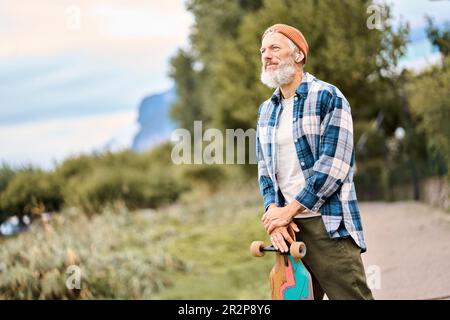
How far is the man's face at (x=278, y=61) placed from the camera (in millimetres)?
2574

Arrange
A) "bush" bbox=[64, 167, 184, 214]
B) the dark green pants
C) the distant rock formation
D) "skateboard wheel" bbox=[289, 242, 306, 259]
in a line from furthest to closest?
1. the distant rock formation
2. "bush" bbox=[64, 167, 184, 214]
3. the dark green pants
4. "skateboard wheel" bbox=[289, 242, 306, 259]

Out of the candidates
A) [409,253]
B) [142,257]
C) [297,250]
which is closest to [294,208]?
[297,250]

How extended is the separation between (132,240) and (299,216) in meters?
7.66

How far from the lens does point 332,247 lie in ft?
8.27

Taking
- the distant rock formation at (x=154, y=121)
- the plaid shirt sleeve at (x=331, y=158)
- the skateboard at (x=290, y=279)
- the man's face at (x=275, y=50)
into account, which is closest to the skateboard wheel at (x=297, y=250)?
the skateboard at (x=290, y=279)

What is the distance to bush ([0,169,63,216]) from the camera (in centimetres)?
1062

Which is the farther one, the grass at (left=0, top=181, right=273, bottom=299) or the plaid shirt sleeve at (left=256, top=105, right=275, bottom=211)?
the grass at (left=0, top=181, right=273, bottom=299)

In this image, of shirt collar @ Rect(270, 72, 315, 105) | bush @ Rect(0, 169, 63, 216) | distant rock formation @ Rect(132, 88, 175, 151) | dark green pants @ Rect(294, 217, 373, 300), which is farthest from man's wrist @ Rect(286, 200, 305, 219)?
distant rock formation @ Rect(132, 88, 175, 151)

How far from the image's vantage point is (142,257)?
8.11 meters

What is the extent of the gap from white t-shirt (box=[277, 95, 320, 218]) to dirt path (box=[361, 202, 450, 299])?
2220mm

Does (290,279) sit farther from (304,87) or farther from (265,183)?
(304,87)

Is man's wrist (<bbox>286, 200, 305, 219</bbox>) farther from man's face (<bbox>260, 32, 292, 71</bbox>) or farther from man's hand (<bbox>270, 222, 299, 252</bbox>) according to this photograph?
man's face (<bbox>260, 32, 292, 71</bbox>)

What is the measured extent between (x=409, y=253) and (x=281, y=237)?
3764 millimetres
